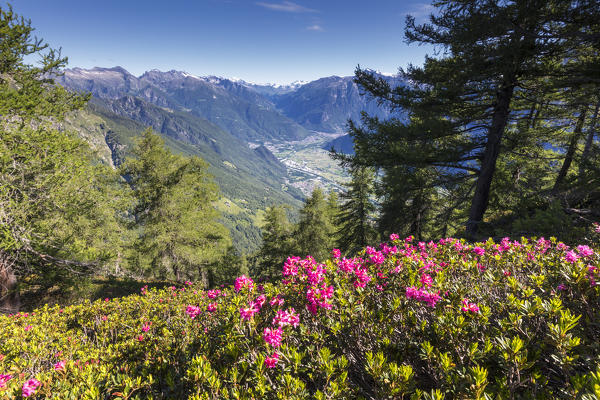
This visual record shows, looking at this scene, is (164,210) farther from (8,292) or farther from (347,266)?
(347,266)

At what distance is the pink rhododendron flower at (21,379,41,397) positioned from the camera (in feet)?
7.44

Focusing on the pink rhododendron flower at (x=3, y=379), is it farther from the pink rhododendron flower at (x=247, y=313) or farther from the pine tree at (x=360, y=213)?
the pine tree at (x=360, y=213)

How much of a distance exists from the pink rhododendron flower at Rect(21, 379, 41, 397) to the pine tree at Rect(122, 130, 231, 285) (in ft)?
47.3

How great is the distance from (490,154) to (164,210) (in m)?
17.7

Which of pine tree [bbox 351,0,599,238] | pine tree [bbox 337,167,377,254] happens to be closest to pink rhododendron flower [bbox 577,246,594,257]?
pine tree [bbox 351,0,599,238]

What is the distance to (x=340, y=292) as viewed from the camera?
113 inches

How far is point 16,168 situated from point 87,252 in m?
3.91

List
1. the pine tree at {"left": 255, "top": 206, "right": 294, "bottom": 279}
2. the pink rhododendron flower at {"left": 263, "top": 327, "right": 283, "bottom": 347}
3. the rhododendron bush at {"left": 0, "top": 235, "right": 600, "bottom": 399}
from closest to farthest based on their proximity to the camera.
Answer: the rhododendron bush at {"left": 0, "top": 235, "right": 600, "bottom": 399} < the pink rhododendron flower at {"left": 263, "top": 327, "right": 283, "bottom": 347} < the pine tree at {"left": 255, "top": 206, "right": 294, "bottom": 279}

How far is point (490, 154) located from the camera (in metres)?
8.12

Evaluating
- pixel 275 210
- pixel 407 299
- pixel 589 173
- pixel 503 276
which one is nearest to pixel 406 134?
pixel 589 173

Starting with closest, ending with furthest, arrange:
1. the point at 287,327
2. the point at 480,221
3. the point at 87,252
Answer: the point at 287,327 < the point at 480,221 < the point at 87,252

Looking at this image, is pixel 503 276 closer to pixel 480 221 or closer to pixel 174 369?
pixel 174 369

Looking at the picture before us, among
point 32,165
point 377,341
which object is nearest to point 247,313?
point 377,341

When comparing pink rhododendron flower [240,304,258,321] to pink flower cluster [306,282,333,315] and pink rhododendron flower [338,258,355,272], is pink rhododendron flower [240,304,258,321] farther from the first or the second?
pink rhododendron flower [338,258,355,272]
